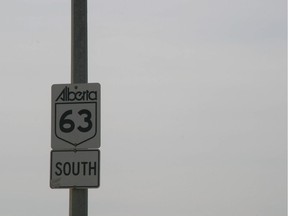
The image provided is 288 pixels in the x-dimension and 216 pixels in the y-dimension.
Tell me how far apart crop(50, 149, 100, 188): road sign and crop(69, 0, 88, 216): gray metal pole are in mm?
110

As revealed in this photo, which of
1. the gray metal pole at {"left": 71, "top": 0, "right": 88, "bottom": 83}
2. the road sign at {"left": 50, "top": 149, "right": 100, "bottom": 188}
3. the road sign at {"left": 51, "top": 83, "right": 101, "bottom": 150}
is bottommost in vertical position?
the road sign at {"left": 50, "top": 149, "right": 100, "bottom": 188}

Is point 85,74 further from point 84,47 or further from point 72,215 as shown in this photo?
point 72,215

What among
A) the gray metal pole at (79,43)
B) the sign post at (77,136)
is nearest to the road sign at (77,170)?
the sign post at (77,136)

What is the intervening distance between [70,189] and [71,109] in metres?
0.83

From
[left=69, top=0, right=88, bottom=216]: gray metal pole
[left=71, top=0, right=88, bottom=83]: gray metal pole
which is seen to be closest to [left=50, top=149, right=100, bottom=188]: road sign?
[left=69, top=0, right=88, bottom=216]: gray metal pole

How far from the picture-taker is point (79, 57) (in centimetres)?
1580

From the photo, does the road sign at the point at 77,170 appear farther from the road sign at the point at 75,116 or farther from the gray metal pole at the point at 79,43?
the gray metal pole at the point at 79,43

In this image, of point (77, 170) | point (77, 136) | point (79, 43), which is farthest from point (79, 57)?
point (77, 170)

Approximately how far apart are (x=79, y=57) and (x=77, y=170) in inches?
48.8

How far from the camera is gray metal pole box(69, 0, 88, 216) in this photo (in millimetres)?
15406

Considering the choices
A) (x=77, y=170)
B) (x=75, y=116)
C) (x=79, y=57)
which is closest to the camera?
(x=77, y=170)

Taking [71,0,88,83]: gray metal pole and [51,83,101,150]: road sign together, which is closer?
[51,83,101,150]: road sign

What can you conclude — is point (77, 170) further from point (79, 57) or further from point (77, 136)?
point (79, 57)

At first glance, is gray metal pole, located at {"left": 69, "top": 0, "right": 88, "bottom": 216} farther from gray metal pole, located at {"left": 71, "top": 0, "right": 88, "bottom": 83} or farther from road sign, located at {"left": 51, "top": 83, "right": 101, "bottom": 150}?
road sign, located at {"left": 51, "top": 83, "right": 101, "bottom": 150}
